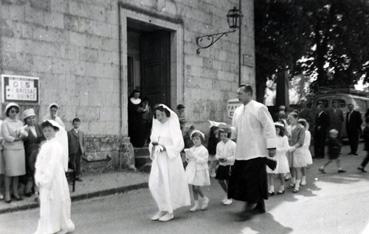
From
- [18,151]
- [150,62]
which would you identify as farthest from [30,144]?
[150,62]

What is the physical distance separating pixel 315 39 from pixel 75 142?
1607 cm

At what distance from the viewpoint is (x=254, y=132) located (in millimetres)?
6816

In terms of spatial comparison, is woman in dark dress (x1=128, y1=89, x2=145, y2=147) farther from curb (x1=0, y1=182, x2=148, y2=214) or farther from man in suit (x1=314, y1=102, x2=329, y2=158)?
man in suit (x1=314, y1=102, x2=329, y2=158)

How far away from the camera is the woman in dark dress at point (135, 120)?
40.5 feet

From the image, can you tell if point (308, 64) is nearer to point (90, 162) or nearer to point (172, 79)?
point (172, 79)

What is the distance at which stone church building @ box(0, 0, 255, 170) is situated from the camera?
Answer: 9.44 meters

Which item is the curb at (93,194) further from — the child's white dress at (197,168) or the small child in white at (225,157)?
the small child in white at (225,157)

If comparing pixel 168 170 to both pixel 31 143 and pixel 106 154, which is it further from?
pixel 106 154

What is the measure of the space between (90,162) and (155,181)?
4429 mm

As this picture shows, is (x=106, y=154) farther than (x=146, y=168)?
No

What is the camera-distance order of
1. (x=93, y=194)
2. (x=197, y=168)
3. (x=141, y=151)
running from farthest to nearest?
(x=141, y=151)
(x=93, y=194)
(x=197, y=168)

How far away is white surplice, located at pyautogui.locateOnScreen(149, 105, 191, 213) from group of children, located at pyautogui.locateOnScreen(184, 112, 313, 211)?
464 mm

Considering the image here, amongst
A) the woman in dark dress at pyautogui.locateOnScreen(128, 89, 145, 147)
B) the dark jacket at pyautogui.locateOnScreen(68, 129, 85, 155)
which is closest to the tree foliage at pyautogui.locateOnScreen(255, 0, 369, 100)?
the woman in dark dress at pyautogui.locateOnScreen(128, 89, 145, 147)

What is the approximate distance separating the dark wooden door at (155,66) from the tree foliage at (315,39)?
501 centimetres
